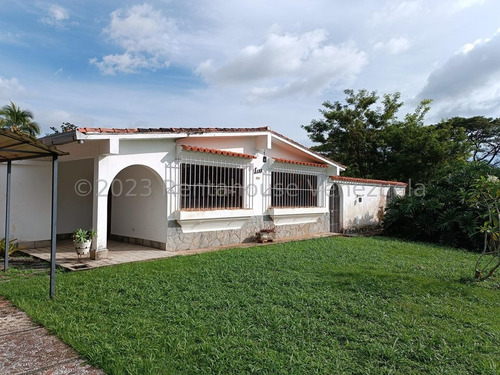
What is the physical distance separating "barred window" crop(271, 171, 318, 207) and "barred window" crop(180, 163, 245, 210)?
6.31 feet

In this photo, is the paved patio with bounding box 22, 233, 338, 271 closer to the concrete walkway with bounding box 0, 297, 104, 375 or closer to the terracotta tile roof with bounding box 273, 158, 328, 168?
the concrete walkway with bounding box 0, 297, 104, 375

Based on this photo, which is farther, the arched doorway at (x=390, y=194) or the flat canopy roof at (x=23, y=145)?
the arched doorway at (x=390, y=194)

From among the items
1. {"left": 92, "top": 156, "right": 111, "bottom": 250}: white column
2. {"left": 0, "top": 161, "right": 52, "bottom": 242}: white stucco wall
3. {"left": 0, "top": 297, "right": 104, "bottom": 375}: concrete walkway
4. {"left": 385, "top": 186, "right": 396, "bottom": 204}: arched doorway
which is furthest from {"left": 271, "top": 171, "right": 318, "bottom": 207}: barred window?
{"left": 0, "top": 297, "right": 104, "bottom": 375}: concrete walkway

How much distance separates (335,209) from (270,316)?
1266 cm

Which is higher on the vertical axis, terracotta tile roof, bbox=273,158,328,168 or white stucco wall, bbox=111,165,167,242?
terracotta tile roof, bbox=273,158,328,168

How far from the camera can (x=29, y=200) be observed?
10.5m

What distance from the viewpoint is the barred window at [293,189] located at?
543 inches

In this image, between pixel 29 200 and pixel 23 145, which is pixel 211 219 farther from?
pixel 23 145

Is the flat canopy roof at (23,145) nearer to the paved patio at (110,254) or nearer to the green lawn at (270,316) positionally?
the green lawn at (270,316)

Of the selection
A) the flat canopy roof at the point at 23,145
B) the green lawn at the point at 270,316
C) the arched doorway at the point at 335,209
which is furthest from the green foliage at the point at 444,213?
the flat canopy roof at the point at 23,145

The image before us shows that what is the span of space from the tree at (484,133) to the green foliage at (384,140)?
10.4 metres

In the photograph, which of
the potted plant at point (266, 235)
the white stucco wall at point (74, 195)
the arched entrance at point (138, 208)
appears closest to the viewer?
the arched entrance at point (138, 208)

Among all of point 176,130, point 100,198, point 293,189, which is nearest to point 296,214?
point 293,189

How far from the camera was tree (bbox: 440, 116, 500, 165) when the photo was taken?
34469mm
